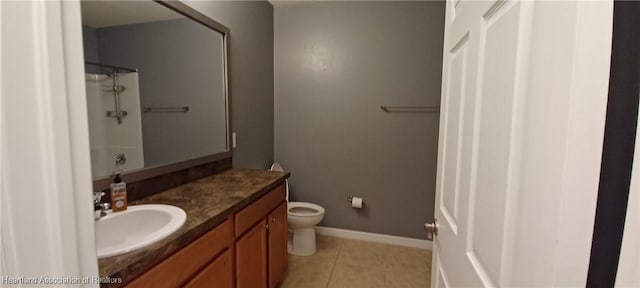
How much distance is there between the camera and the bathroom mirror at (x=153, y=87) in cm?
131

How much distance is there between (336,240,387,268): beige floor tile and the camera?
2.43 m

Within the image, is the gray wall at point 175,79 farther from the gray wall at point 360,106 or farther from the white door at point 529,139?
the white door at point 529,139

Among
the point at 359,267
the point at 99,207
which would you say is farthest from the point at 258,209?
the point at 359,267

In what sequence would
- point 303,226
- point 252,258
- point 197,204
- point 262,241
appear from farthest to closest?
point 303,226, point 262,241, point 252,258, point 197,204

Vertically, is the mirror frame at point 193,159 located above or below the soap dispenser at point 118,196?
above

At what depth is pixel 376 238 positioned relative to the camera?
9.21 ft

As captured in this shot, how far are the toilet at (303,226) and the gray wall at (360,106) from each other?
25 cm

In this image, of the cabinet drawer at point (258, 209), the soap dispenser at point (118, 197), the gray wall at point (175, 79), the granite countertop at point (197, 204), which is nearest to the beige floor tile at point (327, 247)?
the cabinet drawer at point (258, 209)

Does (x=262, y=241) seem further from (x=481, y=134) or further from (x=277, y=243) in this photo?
(x=481, y=134)

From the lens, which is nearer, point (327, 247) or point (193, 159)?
point (193, 159)

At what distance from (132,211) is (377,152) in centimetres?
202

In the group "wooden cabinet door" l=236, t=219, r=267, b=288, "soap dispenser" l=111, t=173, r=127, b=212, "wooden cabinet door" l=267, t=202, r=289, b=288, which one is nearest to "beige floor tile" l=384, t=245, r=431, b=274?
"wooden cabinet door" l=267, t=202, r=289, b=288

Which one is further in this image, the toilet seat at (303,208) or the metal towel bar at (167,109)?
the toilet seat at (303,208)

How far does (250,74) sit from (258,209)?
129 cm
